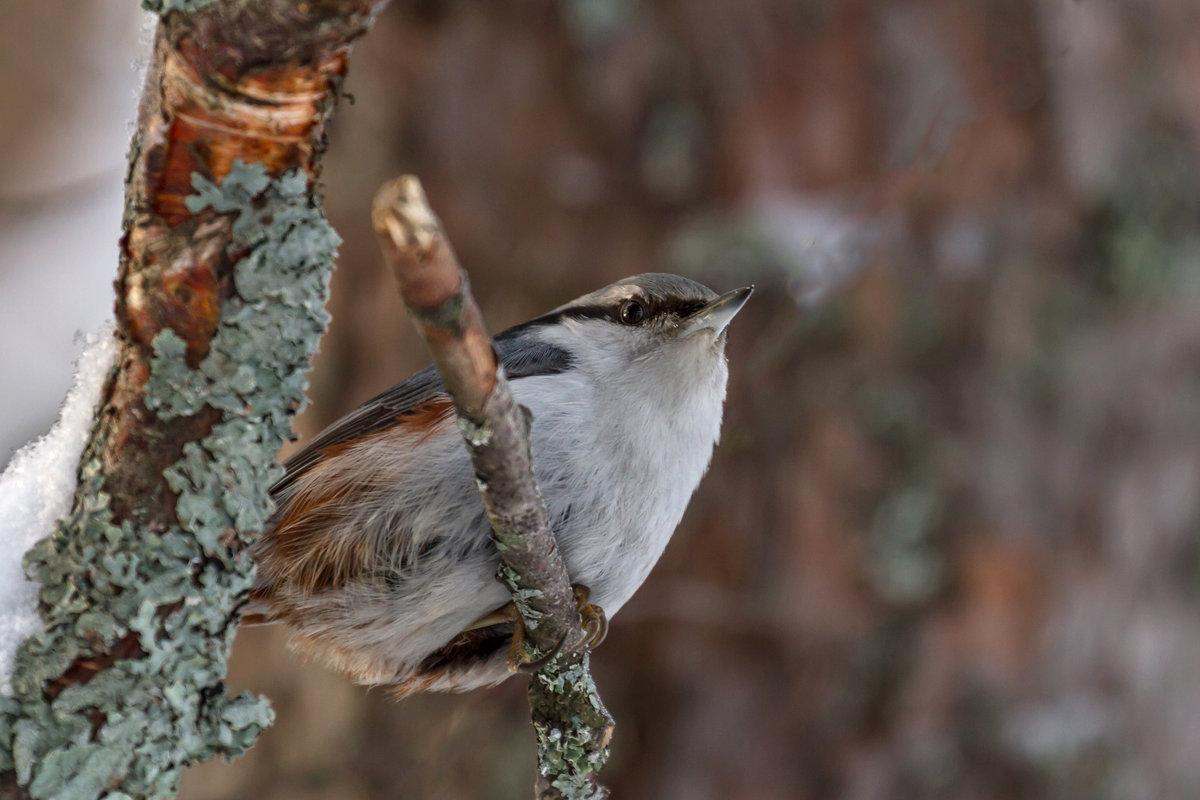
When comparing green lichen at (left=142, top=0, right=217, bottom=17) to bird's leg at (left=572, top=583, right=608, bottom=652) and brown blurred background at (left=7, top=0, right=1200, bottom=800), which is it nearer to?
bird's leg at (left=572, top=583, right=608, bottom=652)

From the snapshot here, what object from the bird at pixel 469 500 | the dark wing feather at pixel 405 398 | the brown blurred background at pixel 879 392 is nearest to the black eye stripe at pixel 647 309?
the bird at pixel 469 500

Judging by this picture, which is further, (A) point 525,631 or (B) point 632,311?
(B) point 632,311

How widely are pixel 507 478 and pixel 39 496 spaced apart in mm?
617

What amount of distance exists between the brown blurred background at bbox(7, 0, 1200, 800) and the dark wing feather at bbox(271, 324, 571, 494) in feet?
2.37

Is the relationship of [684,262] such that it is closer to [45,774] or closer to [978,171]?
[978,171]

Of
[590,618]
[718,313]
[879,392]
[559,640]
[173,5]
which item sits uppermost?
[173,5]

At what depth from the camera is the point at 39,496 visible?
1312 millimetres

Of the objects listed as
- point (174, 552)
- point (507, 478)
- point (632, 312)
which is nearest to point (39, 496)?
point (174, 552)

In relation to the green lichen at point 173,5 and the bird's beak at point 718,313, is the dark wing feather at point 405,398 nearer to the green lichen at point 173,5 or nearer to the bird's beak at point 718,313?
the bird's beak at point 718,313

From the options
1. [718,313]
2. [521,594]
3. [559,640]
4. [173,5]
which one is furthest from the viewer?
[718,313]

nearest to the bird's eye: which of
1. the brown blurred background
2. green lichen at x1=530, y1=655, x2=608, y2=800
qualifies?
the brown blurred background

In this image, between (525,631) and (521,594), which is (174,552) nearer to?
(521,594)

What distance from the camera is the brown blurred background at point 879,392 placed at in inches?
112

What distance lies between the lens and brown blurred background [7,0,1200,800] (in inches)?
112
